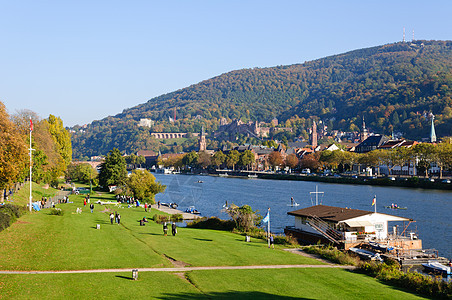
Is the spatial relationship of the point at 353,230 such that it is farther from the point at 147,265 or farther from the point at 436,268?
the point at 147,265

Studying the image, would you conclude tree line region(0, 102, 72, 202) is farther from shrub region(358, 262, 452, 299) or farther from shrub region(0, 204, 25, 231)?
shrub region(358, 262, 452, 299)

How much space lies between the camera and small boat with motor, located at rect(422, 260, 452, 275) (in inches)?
1419

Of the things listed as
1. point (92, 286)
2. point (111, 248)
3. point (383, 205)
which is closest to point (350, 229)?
point (111, 248)

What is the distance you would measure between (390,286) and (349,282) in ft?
9.01

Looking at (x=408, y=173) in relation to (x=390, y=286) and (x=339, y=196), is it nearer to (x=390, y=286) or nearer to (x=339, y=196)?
(x=339, y=196)

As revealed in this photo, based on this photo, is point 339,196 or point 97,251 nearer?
point 97,251

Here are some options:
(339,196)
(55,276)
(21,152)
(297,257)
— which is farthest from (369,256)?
(339,196)

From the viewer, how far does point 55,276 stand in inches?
1001

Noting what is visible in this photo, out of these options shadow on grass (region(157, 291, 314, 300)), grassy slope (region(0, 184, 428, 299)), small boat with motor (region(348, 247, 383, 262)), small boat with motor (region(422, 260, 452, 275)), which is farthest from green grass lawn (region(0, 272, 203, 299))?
small boat with motor (region(422, 260, 452, 275))

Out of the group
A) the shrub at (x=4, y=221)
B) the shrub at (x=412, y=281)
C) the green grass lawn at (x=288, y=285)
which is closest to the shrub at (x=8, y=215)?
→ the shrub at (x=4, y=221)

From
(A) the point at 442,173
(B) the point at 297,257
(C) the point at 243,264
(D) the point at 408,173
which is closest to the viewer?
(C) the point at 243,264

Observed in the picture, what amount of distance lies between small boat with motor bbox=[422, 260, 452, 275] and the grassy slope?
8.97m

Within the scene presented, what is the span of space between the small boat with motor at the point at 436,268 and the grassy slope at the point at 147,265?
897 cm

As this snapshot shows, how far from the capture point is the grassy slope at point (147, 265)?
2373 cm
